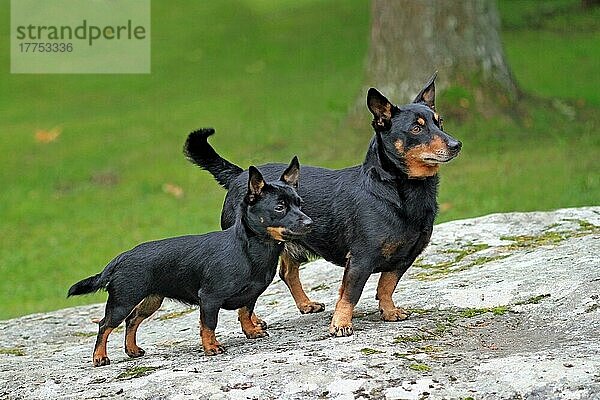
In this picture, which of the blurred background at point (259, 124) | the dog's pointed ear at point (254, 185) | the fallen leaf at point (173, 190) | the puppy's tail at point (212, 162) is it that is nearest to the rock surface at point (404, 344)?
the dog's pointed ear at point (254, 185)

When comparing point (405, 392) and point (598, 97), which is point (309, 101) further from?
point (405, 392)

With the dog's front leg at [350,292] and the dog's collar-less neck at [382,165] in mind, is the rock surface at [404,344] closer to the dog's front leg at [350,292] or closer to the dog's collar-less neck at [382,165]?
the dog's front leg at [350,292]

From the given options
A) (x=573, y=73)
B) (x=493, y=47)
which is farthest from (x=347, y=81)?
(x=493, y=47)

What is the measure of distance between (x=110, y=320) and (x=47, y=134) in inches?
546

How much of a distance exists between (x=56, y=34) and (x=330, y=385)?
2006 cm

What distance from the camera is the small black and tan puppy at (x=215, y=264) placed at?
6086 millimetres

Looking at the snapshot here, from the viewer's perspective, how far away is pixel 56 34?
24109 mm

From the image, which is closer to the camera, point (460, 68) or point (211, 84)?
point (460, 68)

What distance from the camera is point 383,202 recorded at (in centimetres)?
643

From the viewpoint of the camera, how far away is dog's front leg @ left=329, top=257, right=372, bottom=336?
6.33 m

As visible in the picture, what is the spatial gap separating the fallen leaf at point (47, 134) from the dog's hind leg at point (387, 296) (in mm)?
13526

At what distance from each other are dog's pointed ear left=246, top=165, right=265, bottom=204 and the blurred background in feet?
19.5

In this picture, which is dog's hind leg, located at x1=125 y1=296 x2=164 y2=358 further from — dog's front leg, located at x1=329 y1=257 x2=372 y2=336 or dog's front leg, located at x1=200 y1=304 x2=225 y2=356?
dog's front leg, located at x1=329 y1=257 x2=372 y2=336

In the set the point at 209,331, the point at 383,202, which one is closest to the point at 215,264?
the point at 209,331
